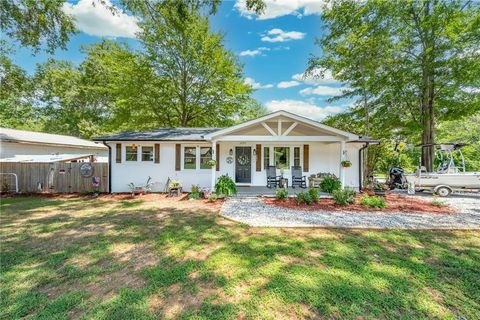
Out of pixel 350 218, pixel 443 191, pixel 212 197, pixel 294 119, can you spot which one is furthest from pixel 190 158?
pixel 443 191

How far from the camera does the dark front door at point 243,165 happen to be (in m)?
11.5

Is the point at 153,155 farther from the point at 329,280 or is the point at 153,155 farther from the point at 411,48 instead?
the point at 411,48

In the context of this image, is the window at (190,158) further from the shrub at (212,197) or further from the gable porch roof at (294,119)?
the shrub at (212,197)

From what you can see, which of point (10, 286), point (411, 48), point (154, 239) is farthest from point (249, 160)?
point (411, 48)

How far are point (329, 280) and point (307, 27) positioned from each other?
1494cm

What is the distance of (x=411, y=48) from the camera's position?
41.2 ft

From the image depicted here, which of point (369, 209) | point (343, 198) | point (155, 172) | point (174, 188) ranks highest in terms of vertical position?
point (155, 172)

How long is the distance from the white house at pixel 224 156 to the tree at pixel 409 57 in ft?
16.3

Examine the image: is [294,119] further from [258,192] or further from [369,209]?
[369,209]

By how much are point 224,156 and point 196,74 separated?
9409mm

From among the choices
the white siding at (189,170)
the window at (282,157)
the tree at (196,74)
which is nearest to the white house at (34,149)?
the white siding at (189,170)

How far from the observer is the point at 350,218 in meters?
6.49

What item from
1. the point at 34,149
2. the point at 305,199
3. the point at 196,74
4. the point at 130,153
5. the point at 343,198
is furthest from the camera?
the point at 196,74

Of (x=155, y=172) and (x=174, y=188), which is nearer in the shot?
(x=174, y=188)
